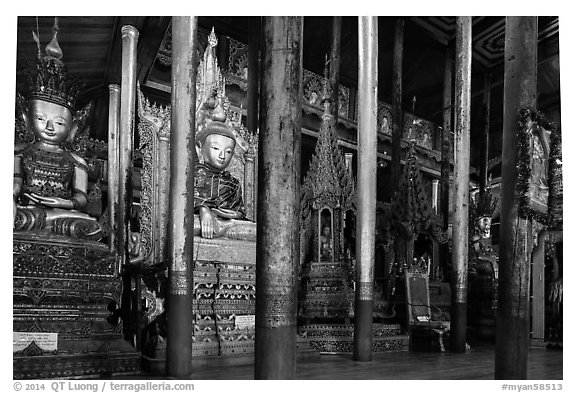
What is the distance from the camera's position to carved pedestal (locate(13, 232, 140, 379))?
10.7 feet

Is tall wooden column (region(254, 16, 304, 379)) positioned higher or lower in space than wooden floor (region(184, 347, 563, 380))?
higher

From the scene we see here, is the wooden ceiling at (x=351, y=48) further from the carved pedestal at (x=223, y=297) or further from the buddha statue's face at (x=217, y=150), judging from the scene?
the carved pedestal at (x=223, y=297)

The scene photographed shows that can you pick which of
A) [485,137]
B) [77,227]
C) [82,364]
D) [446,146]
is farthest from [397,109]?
[82,364]

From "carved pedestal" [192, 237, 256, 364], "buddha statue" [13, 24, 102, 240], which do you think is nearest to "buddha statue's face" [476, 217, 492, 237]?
"carved pedestal" [192, 237, 256, 364]

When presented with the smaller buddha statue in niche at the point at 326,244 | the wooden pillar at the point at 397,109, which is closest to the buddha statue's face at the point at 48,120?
the smaller buddha statue in niche at the point at 326,244

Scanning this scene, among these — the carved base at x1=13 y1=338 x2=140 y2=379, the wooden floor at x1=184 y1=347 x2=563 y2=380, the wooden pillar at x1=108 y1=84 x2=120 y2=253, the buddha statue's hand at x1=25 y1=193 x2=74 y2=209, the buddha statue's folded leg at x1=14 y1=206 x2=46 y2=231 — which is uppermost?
the wooden pillar at x1=108 y1=84 x2=120 y2=253

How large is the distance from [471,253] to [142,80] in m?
4.21

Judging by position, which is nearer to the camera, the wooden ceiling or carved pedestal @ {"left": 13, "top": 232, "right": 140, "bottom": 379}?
carved pedestal @ {"left": 13, "top": 232, "right": 140, "bottom": 379}

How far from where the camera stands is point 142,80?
6.17m

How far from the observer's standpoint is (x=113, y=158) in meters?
5.45

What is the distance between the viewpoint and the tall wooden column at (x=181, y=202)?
3350mm

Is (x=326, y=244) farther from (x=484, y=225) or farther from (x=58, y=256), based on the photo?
(x=58, y=256)

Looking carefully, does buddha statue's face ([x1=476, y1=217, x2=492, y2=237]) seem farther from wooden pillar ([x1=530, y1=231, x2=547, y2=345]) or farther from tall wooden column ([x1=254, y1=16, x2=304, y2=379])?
tall wooden column ([x1=254, y1=16, x2=304, y2=379])

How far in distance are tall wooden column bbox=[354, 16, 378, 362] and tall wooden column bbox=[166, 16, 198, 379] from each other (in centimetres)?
161
